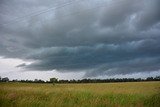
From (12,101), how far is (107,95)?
886 cm

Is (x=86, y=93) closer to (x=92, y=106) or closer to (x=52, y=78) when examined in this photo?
(x=92, y=106)

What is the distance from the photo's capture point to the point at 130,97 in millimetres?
21500

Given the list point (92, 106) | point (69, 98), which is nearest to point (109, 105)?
point (92, 106)

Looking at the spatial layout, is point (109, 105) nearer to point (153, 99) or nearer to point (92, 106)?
point (92, 106)

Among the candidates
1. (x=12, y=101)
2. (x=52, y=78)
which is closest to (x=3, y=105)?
(x=12, y=101)

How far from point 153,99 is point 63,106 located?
604 centimetres

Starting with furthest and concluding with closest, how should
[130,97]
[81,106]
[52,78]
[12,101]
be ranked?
1. [52,78]
2. [130,97]
3. [12,101]
4. [81,106]

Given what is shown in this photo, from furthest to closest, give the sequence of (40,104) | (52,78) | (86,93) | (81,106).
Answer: (52,78) < (86,93) < (40,104) < (81,106)

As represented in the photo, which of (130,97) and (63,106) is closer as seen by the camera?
(63,106)

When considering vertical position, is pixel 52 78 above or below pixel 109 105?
above

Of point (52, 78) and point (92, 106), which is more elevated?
point (52, 78)

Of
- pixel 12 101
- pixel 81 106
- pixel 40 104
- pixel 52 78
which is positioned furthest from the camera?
pixel 52 78

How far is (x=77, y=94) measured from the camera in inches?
875

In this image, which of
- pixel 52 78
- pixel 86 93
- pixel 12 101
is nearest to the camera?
pixel 12 101
